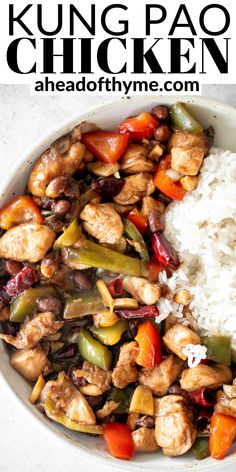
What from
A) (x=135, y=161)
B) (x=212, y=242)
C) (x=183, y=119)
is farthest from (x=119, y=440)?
(x=183, y=119)

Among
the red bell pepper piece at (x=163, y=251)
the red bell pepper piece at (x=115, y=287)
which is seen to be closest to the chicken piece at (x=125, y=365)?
the red bell pepper piece at (x=115, y=287)

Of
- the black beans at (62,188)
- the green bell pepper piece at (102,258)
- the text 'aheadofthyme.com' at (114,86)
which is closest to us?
the black beans at (62,188)

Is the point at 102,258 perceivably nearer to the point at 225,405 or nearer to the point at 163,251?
the point at 163,251

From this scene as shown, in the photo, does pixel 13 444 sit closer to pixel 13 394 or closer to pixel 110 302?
pixel 13 394

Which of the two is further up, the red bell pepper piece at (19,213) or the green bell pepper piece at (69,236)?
the red bell pepper piece at (19,213)

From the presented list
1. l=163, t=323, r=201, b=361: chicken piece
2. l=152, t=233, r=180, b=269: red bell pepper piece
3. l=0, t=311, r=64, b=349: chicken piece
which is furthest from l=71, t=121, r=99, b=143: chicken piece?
l=163, t=323, r=201, b=361: chicken piece

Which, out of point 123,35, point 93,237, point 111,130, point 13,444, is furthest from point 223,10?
point 13,444

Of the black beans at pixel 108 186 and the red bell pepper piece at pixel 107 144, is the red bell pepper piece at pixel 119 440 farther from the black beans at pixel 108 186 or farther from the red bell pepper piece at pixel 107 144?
the red bell pepper piece at pixel 107 144
